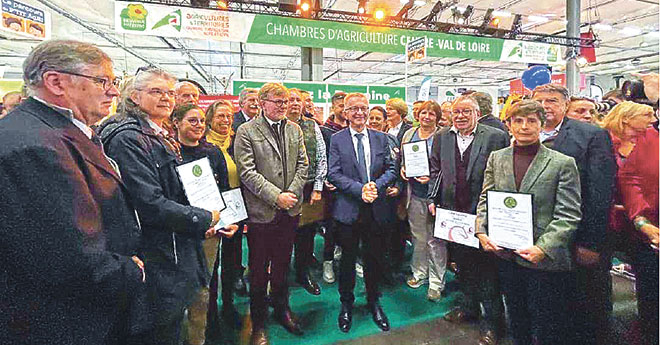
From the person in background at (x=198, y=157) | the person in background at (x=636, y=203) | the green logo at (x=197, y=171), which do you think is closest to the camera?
the person in background at (x=636, y=203)

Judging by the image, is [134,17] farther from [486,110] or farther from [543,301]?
[543,301]

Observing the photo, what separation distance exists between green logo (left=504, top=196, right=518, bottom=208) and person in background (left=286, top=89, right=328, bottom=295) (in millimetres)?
1259

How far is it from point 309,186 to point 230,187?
0.68m

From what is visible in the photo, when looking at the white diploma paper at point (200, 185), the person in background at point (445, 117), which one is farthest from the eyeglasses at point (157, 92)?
the person in background at point (445, 117)

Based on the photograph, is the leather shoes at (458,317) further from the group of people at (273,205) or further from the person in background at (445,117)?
the person in background at (445,117)

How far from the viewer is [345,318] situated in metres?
2.51

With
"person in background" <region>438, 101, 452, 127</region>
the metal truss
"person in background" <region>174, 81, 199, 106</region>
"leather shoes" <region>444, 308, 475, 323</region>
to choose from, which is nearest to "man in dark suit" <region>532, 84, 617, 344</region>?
"leather shoes" <region>444, 308, 475, 323</region>

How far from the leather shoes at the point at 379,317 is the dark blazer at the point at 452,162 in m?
0.79

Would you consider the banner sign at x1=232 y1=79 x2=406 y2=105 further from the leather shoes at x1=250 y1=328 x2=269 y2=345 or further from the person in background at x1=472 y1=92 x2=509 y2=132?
the leather shoes at x1=250 y1=328 x2=269 y2=345

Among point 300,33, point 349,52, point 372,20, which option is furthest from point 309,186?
point 349,52

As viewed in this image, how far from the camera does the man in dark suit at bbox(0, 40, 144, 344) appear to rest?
3.07 ft

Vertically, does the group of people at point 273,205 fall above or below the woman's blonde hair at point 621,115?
below

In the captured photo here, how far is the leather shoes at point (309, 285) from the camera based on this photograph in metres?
3.10

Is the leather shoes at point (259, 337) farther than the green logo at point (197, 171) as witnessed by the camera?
Yes
